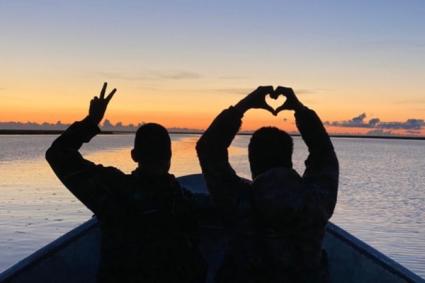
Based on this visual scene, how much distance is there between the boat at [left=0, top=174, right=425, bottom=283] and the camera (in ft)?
20.7

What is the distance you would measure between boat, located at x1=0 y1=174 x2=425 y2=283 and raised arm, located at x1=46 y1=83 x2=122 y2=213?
9.07ft

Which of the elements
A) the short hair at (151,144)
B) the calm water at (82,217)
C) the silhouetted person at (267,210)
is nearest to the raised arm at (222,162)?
the silhouetted person at (267,210)

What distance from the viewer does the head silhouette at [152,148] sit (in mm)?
3762

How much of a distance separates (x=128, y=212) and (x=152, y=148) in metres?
0.38

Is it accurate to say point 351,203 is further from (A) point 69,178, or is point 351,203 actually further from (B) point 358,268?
(A) point 69,178

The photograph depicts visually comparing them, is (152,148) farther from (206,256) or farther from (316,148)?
(206,256)

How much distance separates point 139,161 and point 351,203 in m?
31.4

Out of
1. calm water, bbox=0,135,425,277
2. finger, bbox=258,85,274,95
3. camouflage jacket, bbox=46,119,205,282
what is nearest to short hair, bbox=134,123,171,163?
camouflage jacket, bbox=46,119,205,282

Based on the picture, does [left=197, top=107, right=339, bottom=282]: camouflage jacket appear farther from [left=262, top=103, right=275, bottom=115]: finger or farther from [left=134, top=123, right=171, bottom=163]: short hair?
[left=134, top=123, right=171, bottom=163]: short hair

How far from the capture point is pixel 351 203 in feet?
112

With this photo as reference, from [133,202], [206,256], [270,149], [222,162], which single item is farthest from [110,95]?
[206,256]

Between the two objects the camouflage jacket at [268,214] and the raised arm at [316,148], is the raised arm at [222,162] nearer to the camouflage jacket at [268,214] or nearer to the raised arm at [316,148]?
the camouflage jacket at [268,214]

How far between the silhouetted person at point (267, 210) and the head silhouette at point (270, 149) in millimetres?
45

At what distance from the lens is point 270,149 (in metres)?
3.54
